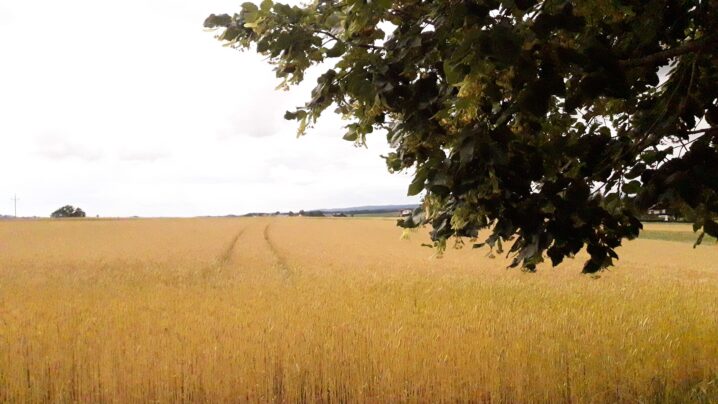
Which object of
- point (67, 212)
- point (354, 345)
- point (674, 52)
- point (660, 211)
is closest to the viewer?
point (674, 52)

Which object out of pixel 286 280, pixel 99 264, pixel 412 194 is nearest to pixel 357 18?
pixel 412 194

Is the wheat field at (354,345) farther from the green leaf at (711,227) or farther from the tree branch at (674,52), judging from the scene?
the tree branch at (674,52)

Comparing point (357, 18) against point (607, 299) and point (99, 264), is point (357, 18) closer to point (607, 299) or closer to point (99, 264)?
point (607, 299)

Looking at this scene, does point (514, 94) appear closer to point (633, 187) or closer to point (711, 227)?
point (633, 187)

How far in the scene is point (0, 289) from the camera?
11.6m

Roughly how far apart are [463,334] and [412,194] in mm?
4054

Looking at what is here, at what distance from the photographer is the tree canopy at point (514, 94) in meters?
2.68

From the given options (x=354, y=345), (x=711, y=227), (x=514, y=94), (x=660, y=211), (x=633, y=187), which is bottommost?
(x=354, y=345)

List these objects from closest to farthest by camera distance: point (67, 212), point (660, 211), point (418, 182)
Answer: point (418, 182), point (660, 211), point (67, 212)

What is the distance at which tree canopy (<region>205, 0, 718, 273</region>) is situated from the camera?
2.68 meters

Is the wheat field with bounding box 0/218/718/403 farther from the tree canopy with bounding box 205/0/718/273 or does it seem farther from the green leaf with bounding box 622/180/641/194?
the green leaf with bounding box 622/180/641/194

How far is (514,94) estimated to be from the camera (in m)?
3.13

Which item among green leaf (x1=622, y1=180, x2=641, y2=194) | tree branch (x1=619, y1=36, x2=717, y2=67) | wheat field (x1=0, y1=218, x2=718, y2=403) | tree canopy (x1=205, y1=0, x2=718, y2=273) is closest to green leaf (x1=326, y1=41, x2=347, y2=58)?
tree canopy (x1=205, y1=0, x2=718, y2=273)

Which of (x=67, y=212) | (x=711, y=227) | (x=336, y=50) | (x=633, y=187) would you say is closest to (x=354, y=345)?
(x=633, y=187)
